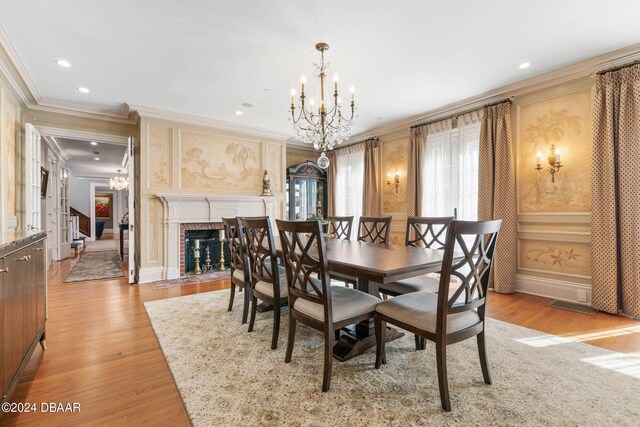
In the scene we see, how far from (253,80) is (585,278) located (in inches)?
180

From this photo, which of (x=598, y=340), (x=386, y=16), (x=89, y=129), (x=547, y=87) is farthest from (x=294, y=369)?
(x=89, y=129)

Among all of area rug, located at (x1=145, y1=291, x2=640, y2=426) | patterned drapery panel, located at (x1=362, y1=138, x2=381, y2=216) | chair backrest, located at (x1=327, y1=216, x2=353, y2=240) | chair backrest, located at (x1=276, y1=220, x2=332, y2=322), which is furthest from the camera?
patterned drapery panel, located at (x1=362, y1=138, x2=381, y2=216)

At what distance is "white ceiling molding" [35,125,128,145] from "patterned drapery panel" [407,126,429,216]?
4.88 metres

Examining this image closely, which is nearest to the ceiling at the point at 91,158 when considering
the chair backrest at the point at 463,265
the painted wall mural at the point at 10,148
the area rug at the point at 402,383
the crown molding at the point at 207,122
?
the crown molding at the point at 207,122

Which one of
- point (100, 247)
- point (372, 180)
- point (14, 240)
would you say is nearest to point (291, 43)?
point (14, 240)

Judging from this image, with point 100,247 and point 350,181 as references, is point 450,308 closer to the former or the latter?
point 350,181

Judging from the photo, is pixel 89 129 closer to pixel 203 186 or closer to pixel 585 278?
pixel 203 186

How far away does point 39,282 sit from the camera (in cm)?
215

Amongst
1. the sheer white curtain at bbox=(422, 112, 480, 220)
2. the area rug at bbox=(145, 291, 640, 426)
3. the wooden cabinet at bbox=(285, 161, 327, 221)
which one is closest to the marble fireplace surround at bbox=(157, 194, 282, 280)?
the wooden cabinet at bbox=(285, 161, 327, 221)

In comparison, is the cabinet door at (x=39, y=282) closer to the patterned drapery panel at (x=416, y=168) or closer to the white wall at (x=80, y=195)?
the patterned drapery panel at (x=416, y=168)

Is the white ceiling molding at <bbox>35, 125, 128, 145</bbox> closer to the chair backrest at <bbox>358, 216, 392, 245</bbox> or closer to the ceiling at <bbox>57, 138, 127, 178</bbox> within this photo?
the ceiling at <bbox>57, 138, 127, 178</bbox>

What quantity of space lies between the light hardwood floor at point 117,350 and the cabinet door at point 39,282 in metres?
0.33

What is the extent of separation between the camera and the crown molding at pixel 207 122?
4.57 m

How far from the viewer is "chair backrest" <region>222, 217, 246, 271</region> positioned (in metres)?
2.77
